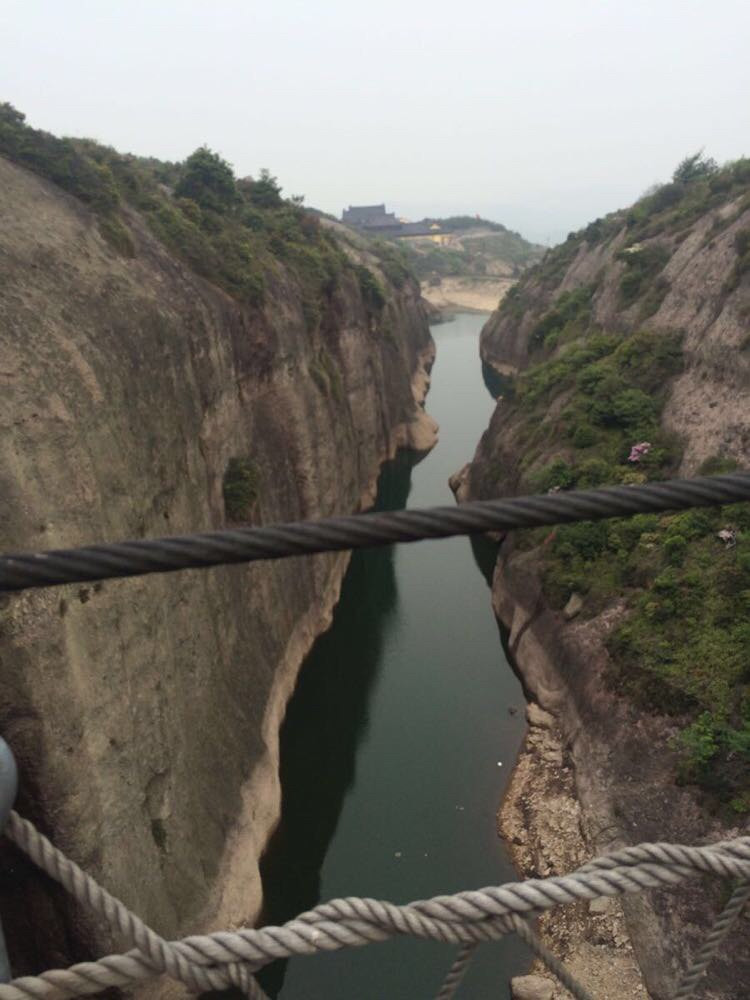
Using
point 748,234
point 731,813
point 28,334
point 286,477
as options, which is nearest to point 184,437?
point 28,334

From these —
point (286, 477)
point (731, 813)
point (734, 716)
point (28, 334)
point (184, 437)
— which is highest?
point (28, 334)

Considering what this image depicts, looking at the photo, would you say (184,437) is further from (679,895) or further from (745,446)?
(745,446)

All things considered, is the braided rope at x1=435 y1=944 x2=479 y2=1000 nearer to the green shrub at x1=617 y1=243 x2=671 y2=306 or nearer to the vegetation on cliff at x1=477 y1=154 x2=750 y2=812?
the vegetation on cliff at x1=477 y1=154 x2=750 y2=812

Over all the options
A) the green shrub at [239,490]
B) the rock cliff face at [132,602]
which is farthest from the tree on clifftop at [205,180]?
the green shrub at [239,490]

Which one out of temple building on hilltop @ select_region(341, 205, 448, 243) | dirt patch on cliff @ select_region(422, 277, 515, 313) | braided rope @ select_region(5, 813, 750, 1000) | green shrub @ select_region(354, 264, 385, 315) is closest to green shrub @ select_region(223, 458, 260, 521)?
braided rope @ select_region(5, 813, 750, 1000)

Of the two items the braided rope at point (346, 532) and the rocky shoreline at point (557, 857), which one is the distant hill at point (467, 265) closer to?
the rocky shoreline at point (557, 857)

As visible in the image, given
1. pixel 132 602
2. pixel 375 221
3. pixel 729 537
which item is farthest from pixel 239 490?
pixel 375 221
